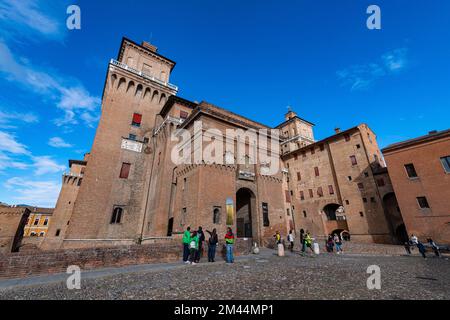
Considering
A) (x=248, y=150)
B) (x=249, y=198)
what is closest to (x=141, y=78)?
(x=248, y=150)

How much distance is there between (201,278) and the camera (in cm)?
743

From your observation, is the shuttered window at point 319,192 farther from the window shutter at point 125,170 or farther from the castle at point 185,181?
the window shutter at point 125,170

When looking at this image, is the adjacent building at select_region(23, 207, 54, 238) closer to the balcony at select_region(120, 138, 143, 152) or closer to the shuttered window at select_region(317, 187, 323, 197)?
the balcony at select_region(120, 138, 143, 152)

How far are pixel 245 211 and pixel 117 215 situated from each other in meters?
14.8

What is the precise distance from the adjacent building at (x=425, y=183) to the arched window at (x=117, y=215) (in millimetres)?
31545

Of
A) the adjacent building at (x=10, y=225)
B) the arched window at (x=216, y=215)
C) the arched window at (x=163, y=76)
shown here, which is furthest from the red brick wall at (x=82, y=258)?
the arched window at (x=163, y=76)

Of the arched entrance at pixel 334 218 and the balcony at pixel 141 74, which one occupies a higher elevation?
the balcony at pixel 141 74

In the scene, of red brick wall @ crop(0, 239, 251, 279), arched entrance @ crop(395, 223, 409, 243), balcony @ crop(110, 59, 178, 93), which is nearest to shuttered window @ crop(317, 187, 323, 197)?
arched entrance @ crop(395, 223, 409, 243)

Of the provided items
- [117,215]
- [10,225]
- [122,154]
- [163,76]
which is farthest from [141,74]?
[10,225]

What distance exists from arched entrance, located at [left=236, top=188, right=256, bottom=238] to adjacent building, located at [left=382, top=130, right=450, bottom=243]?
16392 millimetres

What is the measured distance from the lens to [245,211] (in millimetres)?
22547

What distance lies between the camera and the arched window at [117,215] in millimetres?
22491
